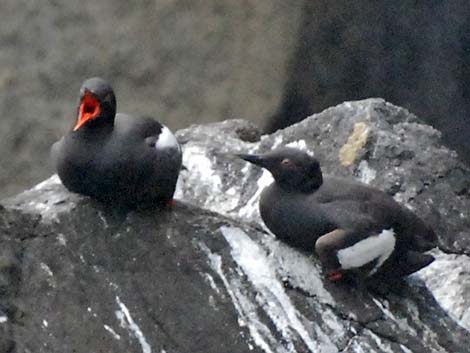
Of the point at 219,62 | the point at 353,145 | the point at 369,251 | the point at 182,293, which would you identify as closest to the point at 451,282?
the point at 369,251

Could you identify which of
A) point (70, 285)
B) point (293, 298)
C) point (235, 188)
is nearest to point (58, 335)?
point (70, 285)

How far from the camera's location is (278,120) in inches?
222

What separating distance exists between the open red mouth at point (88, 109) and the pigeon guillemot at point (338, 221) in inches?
17.7

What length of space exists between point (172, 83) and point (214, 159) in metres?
1.40

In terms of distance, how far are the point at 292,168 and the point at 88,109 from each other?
62cm

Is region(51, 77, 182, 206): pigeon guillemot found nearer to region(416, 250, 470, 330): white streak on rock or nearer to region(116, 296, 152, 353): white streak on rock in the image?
region(116, 296, 152, 353): white streak on rock

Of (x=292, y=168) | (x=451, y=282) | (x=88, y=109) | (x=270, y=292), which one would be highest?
(x=88, y=109)

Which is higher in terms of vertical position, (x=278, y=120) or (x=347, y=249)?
(x=347, y=249)

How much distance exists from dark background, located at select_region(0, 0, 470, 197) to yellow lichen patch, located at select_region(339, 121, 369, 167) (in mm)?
1425

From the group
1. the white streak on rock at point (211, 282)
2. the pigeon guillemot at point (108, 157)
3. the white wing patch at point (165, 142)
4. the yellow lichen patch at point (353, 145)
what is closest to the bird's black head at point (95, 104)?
the pigeon guillemot at point (108, 157)

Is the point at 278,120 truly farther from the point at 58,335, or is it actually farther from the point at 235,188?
the point at 58,335

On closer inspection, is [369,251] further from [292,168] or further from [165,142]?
[165,142]

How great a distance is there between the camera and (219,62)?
18.3 ft

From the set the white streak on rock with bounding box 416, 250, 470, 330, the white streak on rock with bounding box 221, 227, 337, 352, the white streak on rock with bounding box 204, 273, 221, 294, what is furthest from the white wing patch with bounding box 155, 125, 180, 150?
the white streak on rock with bounding box 416, 250, 470, 330
